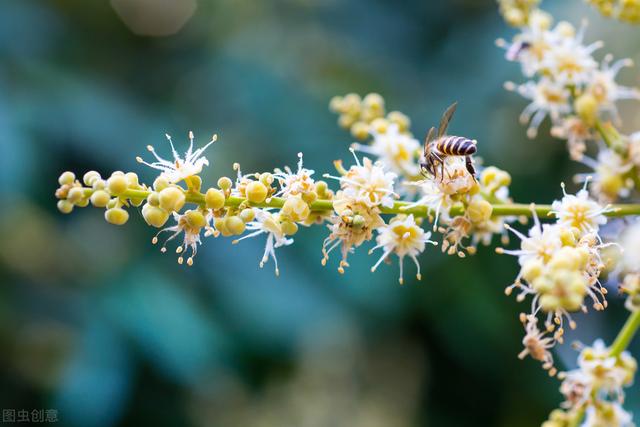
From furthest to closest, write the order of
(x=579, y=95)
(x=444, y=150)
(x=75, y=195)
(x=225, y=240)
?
(x=225, y=240), (x=579, y=95), (x=444, y=150), (x=75, y=195)

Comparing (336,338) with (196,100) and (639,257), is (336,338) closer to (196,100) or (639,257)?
(196,100)

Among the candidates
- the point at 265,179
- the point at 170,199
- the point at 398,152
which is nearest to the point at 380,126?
the point at 398,152

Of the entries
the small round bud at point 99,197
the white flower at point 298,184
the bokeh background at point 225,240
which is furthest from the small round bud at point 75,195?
the bokeh background at point 225,240

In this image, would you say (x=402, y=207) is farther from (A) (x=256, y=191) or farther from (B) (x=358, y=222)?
(A) (x=256, y=191)

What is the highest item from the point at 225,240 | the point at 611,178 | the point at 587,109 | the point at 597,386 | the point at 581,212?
the point at 225,240

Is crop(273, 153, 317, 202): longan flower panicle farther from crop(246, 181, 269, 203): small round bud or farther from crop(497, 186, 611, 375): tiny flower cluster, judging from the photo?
crop(497, 186, 611, 375): tiny flower cluster

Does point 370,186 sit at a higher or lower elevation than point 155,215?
higher

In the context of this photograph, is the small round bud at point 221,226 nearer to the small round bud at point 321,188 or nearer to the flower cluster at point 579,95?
the small round bud at point 321,188
